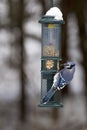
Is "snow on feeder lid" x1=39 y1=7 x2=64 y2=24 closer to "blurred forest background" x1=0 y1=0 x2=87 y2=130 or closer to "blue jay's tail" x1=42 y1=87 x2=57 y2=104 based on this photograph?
"blue jay's tail" x1=42 y1=87 x2=57 y2=104

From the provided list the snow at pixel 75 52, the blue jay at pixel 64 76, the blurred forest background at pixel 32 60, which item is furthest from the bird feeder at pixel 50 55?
the snow at pixel 75 52

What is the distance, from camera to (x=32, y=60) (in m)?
11.1

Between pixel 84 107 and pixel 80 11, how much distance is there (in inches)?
71.6

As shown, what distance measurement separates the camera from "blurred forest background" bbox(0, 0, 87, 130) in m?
10.0

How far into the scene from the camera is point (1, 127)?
9742mm

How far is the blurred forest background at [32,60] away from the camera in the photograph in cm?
1002

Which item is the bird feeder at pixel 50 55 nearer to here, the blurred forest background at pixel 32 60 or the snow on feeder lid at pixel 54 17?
the snow on feeder lid at pixel 54 17

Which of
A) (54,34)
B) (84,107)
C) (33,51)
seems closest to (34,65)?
(33,51)

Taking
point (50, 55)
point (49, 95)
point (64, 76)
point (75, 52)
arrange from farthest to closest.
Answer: point (75, 52)
point (50, 55)
point (49, 95)
point (64, 76)

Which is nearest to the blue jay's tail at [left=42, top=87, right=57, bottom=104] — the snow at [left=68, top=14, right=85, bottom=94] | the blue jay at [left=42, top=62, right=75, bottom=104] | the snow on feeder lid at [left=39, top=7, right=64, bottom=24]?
the blue jay at [left=42, top=62, right=75, bottom=104]

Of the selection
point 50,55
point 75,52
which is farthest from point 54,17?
point 75,52

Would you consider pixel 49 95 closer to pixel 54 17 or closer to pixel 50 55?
pixel 50 55

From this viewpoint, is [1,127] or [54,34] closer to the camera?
[54,34]

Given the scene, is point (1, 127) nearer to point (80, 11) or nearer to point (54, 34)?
point (80, 11)
